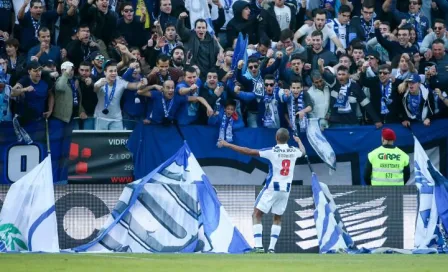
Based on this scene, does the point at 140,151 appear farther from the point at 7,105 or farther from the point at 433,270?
the point at 433,270

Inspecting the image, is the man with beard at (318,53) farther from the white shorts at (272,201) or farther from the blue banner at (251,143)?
the white shorts at (272,201)

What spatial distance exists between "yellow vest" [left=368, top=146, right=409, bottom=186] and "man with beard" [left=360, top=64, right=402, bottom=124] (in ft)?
8.76

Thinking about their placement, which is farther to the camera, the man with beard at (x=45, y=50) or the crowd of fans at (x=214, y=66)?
the man with beard at (x=45, y=50)

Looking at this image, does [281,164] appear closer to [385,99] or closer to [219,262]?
[219,262]

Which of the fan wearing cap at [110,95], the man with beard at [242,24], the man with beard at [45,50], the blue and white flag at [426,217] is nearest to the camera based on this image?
the blue and white flag at [426,217]

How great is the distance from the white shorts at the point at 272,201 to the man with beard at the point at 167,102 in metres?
3.05

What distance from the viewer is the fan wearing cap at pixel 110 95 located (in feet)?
73.4

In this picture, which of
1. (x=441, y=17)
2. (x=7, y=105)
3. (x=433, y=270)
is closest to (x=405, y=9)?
(x=441, y=17)

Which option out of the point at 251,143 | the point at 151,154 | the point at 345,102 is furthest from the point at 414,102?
the point at 151,154

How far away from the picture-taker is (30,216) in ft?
63.8

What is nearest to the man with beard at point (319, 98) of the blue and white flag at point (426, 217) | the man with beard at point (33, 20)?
the blue and white flag at point (426, 217)

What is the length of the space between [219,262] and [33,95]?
669 cm

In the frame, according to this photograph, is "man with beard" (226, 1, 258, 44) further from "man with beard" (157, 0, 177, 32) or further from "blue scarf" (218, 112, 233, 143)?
"blue scarf" (218, 112, 233, 143)

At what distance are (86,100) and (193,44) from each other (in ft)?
9.63
